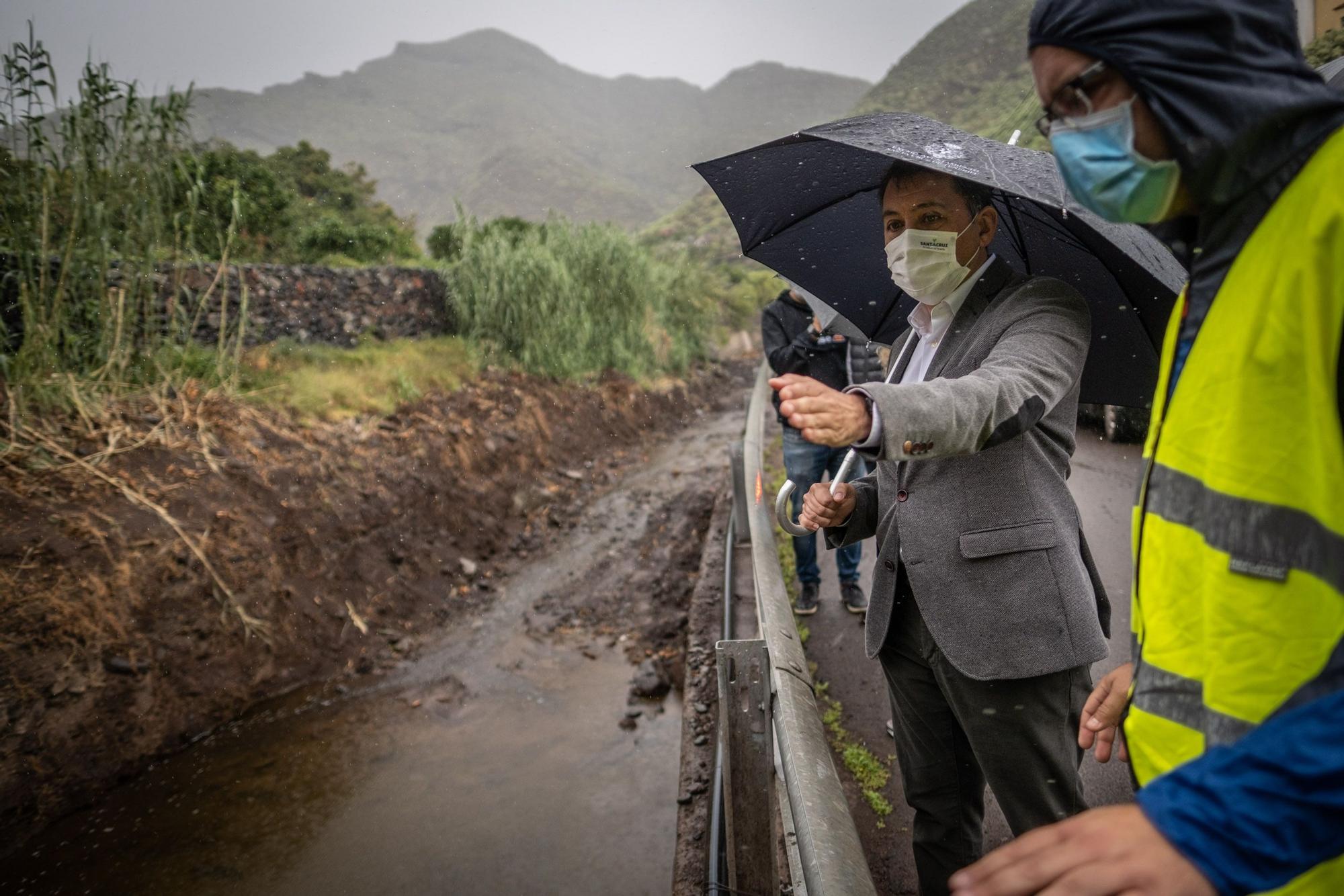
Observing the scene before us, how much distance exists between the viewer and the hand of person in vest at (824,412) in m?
1.17

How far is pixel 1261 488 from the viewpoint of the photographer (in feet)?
2.54

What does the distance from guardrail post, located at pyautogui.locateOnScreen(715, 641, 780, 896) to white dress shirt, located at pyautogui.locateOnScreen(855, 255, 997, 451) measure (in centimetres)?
87

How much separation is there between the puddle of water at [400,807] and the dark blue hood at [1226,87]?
12.1 feet

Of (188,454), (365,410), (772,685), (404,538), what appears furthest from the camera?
(365,410)

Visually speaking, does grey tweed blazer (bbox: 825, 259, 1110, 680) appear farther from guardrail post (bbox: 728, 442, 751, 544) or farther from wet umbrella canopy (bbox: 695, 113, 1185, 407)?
guardrail post (bbox: 728, 442, 751, 544)

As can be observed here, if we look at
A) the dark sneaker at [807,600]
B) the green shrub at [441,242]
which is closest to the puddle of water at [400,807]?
the dark sneaker at [807,600]

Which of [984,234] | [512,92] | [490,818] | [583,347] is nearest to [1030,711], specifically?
[984,234]

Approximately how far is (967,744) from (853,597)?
271 cm

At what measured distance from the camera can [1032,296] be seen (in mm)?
1591

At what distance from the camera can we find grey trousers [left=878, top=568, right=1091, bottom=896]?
1.69 meters

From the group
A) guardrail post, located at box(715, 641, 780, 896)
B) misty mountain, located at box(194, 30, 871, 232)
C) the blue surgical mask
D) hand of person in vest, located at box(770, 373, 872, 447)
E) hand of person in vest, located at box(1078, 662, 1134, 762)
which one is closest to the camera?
the blue surgical mask

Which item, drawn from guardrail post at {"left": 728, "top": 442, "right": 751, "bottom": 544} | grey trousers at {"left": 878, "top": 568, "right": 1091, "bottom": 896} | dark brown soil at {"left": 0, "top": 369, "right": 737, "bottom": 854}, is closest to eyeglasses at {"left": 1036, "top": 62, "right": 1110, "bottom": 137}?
grey trousers at {"left": 878, "top": 568, "right": 1091, "bottom": 896}

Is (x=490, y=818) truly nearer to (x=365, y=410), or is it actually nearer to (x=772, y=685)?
(x=772, y=685)

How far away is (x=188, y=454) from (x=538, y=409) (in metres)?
5.25
